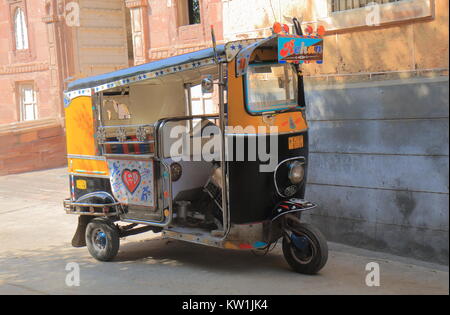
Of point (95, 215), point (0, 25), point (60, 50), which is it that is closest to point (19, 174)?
point (60, 50)

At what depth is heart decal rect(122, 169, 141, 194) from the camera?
7.48 metres

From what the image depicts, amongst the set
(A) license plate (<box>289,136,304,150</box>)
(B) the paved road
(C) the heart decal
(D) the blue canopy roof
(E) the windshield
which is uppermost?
(D) the blue canopy roof

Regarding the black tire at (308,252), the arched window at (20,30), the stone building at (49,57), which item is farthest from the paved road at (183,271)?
the arched window at (20,30)

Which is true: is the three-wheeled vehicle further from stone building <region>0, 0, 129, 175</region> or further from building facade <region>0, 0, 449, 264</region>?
stone building <region>0, 0, 129, 175</region>

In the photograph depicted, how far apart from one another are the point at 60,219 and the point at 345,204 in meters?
5.14

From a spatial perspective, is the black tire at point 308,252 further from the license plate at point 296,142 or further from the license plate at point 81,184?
the license plate at point 81,184

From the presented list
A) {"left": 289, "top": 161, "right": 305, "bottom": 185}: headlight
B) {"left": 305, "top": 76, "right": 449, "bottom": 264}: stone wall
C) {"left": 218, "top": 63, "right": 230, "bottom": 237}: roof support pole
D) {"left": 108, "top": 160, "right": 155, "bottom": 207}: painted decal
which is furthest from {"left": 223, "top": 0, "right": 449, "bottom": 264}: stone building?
{"left": 108, "top": 160, "right": 155, "bottom": 207}: painted decal

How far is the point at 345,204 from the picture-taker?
8.27m

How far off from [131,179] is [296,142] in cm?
208

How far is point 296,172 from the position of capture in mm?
6895

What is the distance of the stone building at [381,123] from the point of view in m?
7.27

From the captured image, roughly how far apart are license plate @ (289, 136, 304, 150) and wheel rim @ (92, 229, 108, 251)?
2.67 m

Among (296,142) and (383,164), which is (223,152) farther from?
(383,164)

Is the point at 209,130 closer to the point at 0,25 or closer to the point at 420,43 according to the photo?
the point at 420,43
